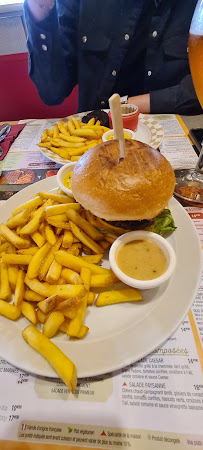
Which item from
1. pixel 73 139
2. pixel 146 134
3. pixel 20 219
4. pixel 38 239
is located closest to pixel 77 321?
pixel 38 239

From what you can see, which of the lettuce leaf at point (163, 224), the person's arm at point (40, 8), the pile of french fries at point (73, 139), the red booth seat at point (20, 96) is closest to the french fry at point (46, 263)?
the lettuce leaf at point (163, 224)

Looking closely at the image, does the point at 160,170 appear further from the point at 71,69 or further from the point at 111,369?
the point at 71,69

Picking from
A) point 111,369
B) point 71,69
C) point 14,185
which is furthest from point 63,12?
point 111,369

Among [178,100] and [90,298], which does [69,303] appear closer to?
[90,298]

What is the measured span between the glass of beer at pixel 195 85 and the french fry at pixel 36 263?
106cm

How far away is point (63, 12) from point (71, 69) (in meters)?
0.59

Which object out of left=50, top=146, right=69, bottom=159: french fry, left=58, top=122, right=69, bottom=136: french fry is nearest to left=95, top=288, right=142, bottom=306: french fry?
left=50, top=146, right=69, bottom=159: french fry

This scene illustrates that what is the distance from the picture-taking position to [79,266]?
1223 mm

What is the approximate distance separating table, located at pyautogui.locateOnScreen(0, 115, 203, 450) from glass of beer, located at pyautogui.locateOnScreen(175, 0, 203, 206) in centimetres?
102

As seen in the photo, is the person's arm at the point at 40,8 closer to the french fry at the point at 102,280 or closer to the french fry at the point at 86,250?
the french fry at the point at 86,250

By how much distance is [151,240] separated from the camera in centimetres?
132

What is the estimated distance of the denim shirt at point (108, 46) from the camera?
105 inches

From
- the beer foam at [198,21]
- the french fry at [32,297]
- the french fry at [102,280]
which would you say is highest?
the beer foam at [198,21]

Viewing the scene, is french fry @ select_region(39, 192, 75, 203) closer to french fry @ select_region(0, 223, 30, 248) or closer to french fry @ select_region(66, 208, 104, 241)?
french fry @ select_region(66, 208, 104, 241)
